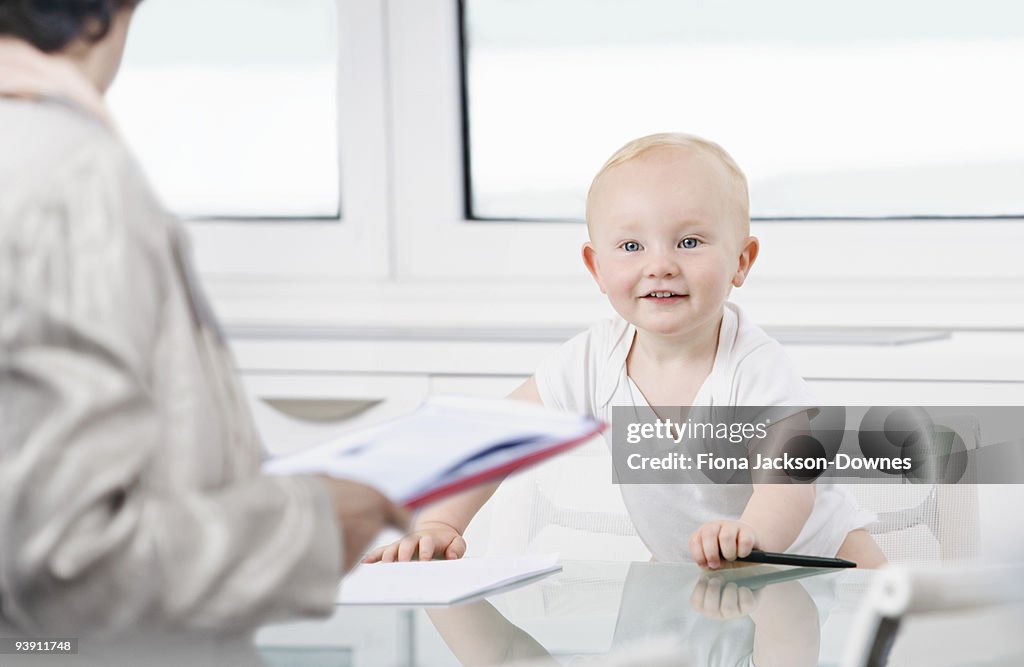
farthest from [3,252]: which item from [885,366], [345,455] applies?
[885,366]

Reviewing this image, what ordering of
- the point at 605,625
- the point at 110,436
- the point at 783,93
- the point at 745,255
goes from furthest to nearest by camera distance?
1. the point at 783,93
2. the point at 745,255
3. the point at 605,625
4. the point at 110,436

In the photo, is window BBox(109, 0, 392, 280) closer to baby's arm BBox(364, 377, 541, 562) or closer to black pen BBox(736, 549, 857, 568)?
baby's arm BBox(364, 377, 541, 562)

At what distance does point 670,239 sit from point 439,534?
16.8 inches

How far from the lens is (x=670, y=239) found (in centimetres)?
128

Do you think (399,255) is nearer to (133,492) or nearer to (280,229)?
(280,229)

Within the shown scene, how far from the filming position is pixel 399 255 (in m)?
1.94

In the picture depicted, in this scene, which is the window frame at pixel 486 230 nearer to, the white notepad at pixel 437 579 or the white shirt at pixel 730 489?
the white shirt at pixel 730 489

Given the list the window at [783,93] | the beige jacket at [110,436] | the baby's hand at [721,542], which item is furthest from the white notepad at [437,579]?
the window at [783,93]

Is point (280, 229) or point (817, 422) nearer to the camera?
point (817, 422)

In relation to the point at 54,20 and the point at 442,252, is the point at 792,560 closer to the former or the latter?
the point at 54,20

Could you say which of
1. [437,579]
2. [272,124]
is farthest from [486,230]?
[437,579]

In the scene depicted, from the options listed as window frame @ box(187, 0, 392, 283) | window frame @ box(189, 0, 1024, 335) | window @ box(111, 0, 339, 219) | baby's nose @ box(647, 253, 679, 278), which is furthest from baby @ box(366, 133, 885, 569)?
window @ box(111, 0, 339, 219)

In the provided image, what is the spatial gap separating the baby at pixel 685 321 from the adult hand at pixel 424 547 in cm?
6

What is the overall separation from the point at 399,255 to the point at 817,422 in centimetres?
81
